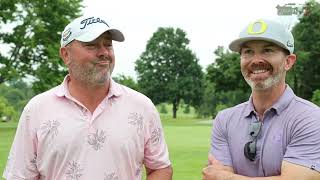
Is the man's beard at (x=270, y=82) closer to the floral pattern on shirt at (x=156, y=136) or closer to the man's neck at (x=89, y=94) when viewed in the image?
the floral pattern on shirt at (x=156, y=136)

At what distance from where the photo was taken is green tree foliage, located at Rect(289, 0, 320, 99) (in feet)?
185

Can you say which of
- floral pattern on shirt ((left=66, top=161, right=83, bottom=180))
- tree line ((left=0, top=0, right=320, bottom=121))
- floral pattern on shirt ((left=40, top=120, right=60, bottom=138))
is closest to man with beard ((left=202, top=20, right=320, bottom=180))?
floral pattern on shirt ((left=66, top=161, right=83, bottom=180))

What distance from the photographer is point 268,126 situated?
3568 millimetres

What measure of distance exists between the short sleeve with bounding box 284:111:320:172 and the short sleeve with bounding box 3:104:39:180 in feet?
5.19

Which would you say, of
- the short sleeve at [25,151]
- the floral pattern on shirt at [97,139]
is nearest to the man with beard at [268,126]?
the floral pattern on shirt at [97,139]

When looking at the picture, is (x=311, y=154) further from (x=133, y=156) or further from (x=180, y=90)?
(x=180, y=90)

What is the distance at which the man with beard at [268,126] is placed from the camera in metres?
3.45

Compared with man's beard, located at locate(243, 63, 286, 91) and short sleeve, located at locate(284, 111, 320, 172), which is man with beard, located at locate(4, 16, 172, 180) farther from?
short sleeve, located at locate(284, 111, 320, 172)

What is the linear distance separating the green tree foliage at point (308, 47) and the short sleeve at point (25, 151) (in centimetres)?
5321

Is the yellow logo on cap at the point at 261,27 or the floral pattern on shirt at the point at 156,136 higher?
the yellow logo on cap at the point at 261,27

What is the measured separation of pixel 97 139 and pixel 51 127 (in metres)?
0.30

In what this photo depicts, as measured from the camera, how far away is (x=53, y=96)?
12.5 feet

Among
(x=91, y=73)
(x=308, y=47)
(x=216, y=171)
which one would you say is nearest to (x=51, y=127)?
(x=91, y=73)

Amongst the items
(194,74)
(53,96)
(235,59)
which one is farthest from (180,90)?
(53,96)
